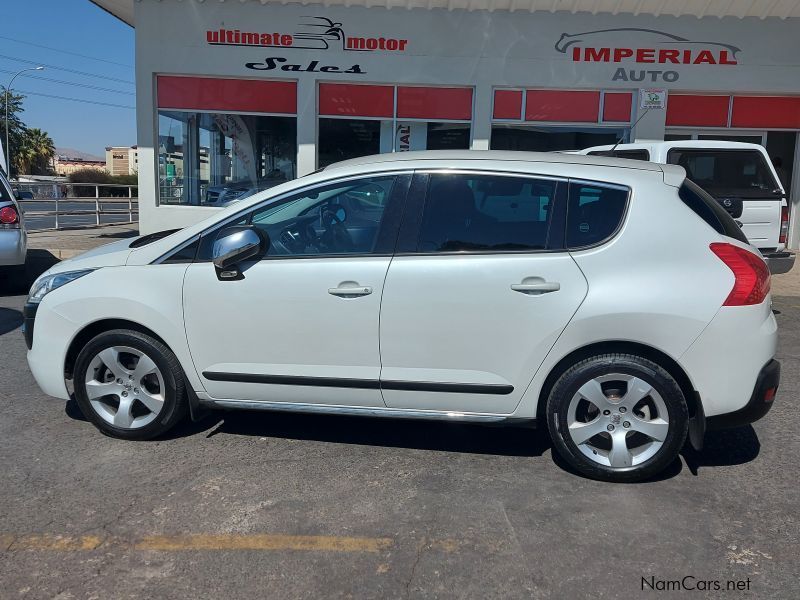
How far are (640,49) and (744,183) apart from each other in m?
5.56

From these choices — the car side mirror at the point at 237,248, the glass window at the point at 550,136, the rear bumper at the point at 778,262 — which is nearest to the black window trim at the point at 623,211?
the car side mirror at the point at 237,248

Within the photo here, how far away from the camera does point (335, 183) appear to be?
4.20 metres

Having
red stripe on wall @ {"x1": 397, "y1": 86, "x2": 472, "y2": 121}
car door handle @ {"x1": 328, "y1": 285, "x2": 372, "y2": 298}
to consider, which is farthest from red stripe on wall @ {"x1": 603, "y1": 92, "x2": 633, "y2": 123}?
car door handle @ {"x1": 328, "y1": 285, "x2": 372, "y2": 298}

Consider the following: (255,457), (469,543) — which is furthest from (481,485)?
(255,457)

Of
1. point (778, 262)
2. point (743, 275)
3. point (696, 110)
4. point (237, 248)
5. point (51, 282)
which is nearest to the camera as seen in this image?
point (743, 275)

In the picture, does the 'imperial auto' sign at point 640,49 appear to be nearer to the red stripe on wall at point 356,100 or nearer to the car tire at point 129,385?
the red stripe on wall at point 356,100

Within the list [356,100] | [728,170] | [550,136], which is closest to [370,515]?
[728,170]

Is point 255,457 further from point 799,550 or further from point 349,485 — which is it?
point 799,550

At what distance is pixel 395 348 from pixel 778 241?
6536mm

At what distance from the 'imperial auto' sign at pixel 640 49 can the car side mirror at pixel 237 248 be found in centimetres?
1080

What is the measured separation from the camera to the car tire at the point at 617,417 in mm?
3789

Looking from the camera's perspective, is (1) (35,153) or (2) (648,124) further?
(1) (35,153)

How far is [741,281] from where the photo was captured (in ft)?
12.3

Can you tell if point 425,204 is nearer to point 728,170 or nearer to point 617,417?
point 617,417
